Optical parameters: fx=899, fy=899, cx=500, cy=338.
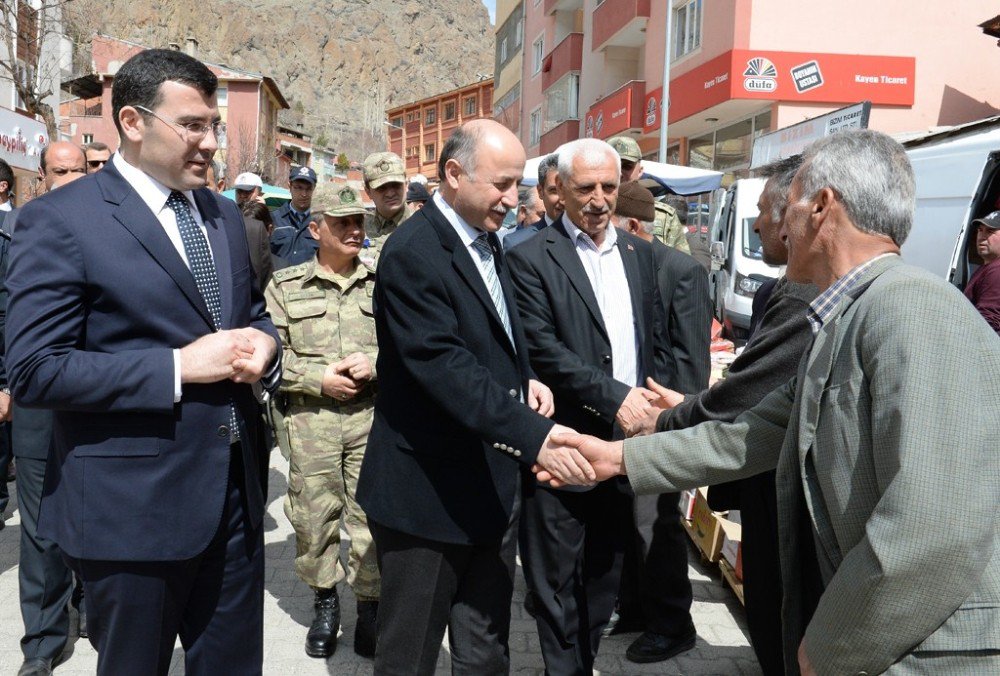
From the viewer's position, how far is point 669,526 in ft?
14.2

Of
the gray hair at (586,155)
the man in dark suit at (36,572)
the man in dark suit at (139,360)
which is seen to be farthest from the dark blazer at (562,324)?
the man in dark suit at (36,572)

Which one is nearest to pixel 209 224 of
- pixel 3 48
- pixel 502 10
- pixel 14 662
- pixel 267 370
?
pixel 267 370

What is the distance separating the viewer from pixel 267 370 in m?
2.66

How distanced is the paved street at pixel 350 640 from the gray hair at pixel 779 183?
215 cm

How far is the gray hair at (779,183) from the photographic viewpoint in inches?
128

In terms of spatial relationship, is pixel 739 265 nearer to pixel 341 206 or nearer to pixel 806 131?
pixel 806 131

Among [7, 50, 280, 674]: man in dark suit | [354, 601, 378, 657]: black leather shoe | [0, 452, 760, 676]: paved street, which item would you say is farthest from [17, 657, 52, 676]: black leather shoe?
[7, 50, 280, 674]: man in dark suit

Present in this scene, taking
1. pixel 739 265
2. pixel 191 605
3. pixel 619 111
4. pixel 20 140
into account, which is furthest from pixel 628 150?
pixel 619 111

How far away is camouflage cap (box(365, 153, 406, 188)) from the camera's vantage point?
609 cm

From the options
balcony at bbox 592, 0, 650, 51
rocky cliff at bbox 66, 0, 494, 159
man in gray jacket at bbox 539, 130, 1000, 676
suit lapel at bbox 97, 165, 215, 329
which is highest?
rocky cliff at bbox 66, 0, 494, 159

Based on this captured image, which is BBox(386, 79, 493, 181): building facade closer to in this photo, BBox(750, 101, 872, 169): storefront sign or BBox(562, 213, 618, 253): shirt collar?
BBox(750, 101, 872, 169): storefront sign

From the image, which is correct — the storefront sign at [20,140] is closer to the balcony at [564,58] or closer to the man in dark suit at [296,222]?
the man in dark suit at [296,222]

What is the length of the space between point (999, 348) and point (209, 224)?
2077 millimetres

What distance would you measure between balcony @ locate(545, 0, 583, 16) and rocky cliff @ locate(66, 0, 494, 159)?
236 feet
